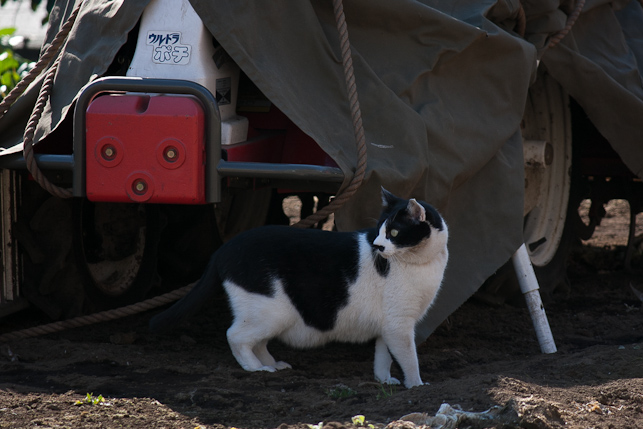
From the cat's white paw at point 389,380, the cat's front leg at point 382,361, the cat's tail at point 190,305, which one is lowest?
the cat's white paw at point 389,380

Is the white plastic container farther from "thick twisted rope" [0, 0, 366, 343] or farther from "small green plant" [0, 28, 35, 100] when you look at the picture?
"small green plant" [0, 28, 35, 100]

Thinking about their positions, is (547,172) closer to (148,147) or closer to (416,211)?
(416,211)

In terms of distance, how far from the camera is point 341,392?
8.71 feet

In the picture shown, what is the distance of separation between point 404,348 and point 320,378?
0.39 meters

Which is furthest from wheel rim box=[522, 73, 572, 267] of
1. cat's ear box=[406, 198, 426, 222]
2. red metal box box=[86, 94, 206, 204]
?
red metal box box=[86, 94, 206, 204]

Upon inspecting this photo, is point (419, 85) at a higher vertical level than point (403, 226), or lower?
higher

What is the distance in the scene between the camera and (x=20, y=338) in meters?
3.27

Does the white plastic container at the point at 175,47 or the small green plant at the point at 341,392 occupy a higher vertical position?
the white plastic container at the point at 175,47

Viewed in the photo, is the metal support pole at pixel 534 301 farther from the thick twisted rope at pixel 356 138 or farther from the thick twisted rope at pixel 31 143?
the thick twisted rope at pixel 31 143

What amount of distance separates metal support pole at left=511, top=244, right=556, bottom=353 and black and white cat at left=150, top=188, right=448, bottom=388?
712mm

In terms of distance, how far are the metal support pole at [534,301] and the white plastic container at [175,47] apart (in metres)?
1.62

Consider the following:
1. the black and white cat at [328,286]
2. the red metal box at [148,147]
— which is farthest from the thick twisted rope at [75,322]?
the red metal box at [148,147]

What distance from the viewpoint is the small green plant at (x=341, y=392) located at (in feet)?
8.66

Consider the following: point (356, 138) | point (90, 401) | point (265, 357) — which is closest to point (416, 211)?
point (356, 138)
